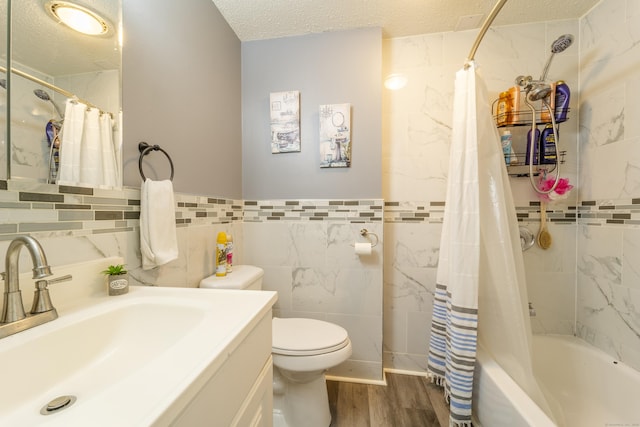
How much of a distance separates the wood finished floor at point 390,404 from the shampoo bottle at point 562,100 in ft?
5.81

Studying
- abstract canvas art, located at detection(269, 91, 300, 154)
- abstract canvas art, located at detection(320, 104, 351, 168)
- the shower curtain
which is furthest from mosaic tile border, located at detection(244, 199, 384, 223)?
the shower curtain

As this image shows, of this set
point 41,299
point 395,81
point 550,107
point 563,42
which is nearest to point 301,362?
point 41,299

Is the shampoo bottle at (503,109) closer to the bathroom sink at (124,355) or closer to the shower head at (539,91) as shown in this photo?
the shower head at (539,91)

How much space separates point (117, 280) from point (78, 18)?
0.81 metres

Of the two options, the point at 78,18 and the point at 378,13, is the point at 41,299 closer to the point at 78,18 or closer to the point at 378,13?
the point at 78,18

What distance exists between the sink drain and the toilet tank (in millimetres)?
673

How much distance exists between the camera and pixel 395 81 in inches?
60.4

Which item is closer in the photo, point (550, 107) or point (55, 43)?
point (55, 43)

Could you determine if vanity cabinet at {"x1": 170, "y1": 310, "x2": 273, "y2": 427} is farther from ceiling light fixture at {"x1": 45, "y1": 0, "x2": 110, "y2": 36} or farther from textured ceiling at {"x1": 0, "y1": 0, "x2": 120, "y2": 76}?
ceiling light fixture at {"x1": 45, "y1": 0, "x2": 110, "y2": 36}

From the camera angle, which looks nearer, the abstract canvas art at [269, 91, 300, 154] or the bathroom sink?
the bathroom sink

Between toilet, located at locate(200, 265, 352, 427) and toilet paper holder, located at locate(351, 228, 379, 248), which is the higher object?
toilet paper holder, located at locate(351, 228, 379, 248)

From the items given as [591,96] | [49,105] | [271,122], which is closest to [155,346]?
[49,105]

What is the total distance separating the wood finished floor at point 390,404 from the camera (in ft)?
4.09

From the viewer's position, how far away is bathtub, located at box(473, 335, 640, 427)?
872 millimetres
